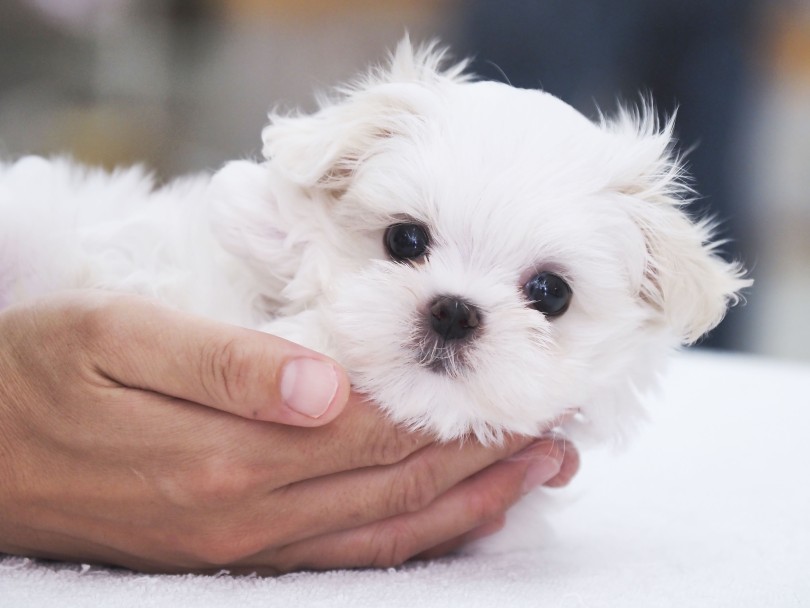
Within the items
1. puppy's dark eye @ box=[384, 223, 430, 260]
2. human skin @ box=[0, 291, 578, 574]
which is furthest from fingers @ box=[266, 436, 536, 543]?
puppy's dark eye @ box=[384, 223, 430, 260]

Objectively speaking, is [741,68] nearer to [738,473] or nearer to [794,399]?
[794,399]

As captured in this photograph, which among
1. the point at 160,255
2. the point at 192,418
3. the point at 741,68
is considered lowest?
the point at 192,418

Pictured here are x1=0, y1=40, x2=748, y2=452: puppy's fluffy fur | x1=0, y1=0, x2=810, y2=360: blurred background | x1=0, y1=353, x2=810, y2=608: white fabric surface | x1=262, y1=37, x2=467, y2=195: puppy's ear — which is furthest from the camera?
x1=0, y1=0, x2=810, y2=360: blurred background

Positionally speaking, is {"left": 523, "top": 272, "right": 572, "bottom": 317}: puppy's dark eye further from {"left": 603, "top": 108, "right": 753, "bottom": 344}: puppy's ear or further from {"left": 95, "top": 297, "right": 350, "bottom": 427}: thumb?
{"left": 95, "top": 297, "right": 350, "bottom": 427}: thumb

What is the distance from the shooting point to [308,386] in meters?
1.02

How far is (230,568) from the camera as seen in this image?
1136mm

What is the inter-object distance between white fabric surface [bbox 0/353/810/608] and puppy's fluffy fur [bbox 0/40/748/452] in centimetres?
19

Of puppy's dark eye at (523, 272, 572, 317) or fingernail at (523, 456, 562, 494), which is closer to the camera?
puppy's dark eye at (523, 272, 572, 317)

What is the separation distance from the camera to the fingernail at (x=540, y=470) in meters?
1.26

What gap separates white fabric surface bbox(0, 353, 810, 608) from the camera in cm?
99

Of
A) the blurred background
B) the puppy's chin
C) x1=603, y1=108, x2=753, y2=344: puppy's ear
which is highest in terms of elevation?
the blurred background

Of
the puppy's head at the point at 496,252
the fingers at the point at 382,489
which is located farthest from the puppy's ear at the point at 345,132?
the fingers at the point at 382,489

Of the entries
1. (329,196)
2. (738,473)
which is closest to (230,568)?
(329,196)

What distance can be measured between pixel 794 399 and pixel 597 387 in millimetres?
1090
